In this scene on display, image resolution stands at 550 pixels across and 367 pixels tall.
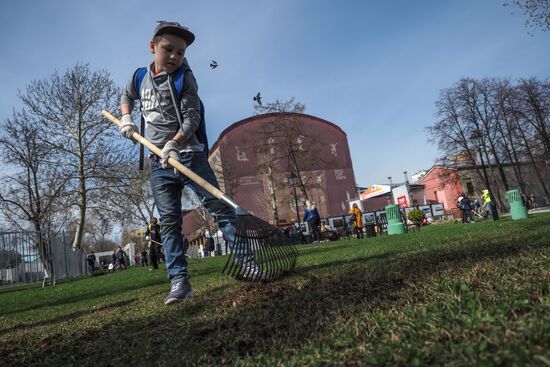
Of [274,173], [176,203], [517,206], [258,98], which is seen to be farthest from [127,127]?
[274,173]

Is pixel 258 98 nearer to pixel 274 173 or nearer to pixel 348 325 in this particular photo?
pixel 274 173

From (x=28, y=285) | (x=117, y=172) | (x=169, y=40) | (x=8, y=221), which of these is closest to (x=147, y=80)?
(x=169, y=40)

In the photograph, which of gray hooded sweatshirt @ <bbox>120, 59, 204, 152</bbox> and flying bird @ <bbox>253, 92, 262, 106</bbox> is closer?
gray hooded sweatshirt @ <bbox>120, 59, 204, 152</bbox>

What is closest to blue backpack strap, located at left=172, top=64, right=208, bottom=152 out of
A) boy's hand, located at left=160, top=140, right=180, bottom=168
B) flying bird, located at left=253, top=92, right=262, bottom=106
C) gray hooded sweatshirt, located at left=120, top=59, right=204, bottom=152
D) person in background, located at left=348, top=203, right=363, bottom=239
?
gray hooded sweatshirt, located at left=120, top=59, right=204, bottom=152

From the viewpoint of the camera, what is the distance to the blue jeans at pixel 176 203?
3.71 meters

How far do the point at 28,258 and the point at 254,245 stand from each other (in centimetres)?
1324

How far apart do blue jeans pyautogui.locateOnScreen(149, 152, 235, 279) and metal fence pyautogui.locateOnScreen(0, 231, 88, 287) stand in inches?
433

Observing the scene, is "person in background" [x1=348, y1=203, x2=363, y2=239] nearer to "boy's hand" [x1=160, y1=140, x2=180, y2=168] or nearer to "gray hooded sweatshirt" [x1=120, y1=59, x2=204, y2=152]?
"gray hooded sweatshirt" [x1=120, y1=59, x2=204, y2=152]

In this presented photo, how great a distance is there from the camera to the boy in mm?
3725

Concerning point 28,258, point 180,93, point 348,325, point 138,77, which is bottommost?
point 348,325

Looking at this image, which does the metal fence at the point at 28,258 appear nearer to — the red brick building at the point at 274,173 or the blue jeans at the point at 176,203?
the blue jeans at the point at 176,203

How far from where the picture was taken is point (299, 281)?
3166 mm

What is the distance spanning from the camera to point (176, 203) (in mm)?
3887

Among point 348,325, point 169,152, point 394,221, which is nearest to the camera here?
point 348,325
